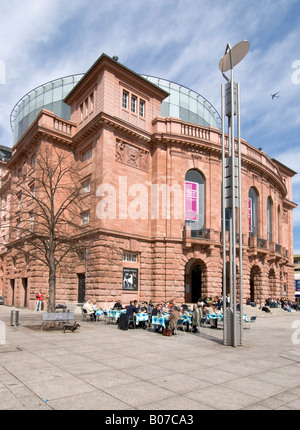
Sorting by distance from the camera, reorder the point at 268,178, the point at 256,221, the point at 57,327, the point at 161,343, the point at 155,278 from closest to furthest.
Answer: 1. the point at 161,343
2. the point at 57,327
3. the point at 155,278
4. the point at 256,221
5. the point at 268,178

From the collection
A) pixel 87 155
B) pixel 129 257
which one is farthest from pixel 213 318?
pixel 87 155

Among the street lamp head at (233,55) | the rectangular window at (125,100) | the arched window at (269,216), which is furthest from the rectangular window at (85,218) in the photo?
the arched window at (269,216)

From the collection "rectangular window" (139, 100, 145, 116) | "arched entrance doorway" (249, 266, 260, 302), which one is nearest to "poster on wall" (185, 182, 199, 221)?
"rectangular window" (139, 100, 145, 116)

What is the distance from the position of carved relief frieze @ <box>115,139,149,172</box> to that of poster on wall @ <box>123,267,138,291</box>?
8.78 metres

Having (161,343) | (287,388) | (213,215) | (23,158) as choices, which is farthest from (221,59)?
(23,158)

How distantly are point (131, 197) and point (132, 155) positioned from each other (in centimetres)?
363

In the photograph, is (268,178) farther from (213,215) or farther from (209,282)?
(209,282)

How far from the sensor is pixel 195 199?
3344 cm

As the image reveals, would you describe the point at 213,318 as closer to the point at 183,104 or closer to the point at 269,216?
the point at 269,216

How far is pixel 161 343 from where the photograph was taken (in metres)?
13.9

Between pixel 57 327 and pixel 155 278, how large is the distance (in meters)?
13.9

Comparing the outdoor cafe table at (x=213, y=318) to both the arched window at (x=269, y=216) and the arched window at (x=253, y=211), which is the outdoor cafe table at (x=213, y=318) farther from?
the arched window at (x=269, y=216)

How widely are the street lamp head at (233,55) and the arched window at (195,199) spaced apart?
1756cm

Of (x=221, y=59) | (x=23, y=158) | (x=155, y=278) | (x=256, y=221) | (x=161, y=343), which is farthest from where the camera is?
(x=256, y=221)
